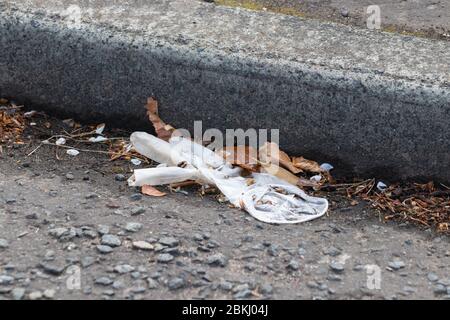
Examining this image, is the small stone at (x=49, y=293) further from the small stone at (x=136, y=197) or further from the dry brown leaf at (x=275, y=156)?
the dry brown leaf at (x=275, y=156)

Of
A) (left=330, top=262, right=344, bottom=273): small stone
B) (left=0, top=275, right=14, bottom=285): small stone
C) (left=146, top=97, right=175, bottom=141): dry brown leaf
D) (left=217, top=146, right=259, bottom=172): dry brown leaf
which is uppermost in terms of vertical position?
(left=146, top=97, right=175, bottom=141): dry brown leaf

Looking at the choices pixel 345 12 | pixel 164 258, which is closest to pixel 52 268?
pixel 164 258

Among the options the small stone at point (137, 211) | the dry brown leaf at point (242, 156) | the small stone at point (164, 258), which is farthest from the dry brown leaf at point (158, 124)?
the small stone at point (164, 258)

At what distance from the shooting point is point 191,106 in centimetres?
338

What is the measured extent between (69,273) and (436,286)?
1.17 m

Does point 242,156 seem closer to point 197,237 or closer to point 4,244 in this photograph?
point 197,237

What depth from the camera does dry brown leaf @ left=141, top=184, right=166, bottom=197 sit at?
3115 mm

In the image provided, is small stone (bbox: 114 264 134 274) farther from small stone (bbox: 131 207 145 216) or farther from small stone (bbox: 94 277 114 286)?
small stone (bbox: 131 207 145 216)

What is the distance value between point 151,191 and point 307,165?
661 millimetres

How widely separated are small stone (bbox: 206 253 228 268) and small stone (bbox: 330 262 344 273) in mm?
349

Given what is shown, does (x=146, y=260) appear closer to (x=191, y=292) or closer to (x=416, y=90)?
(x=191, y=292)

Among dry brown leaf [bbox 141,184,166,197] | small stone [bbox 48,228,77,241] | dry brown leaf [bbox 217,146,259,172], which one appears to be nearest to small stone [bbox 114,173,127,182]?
dry brown leaf [bbox 141,184,166,197]

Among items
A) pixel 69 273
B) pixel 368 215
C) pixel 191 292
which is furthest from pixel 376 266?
pixel 69 273

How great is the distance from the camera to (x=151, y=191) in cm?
314
